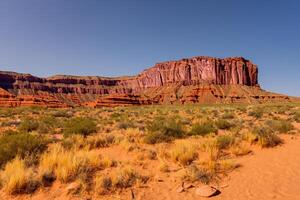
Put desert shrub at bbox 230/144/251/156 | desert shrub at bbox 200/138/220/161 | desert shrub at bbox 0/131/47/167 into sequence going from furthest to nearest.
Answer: desert shrub at bbox 230/144/251/156 → desert shrub at bbox 200/138/220/161 → desert shrub at bbox 0/131/47/167

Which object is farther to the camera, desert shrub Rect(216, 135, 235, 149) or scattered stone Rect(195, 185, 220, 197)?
desert shrub Rect(216, 135, 235, 149)

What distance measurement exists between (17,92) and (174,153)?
127630 mm

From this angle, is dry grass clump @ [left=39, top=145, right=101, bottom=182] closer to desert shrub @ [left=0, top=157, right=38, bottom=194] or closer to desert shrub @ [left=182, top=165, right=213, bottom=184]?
desert shrub @ [left=0, top=157, right=38, bottom=194]

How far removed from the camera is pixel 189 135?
39.3 ft

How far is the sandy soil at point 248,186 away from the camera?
525 centimetres

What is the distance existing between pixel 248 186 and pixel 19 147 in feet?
22.7

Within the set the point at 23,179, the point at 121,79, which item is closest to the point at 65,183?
the point at 23,179

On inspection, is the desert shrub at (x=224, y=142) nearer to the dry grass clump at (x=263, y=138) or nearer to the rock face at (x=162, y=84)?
the dry grass clump at (x=263, y=138)

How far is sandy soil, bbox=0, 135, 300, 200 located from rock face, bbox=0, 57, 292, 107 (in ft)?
268

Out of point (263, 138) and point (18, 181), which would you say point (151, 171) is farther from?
point (263, 138)

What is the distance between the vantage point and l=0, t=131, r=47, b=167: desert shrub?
7304 millimetres

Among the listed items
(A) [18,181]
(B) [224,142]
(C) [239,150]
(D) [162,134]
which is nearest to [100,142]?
(D) [162,134]

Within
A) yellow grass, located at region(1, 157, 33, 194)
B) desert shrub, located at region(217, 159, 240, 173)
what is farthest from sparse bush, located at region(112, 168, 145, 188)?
desert shrub, located at region(217, 159, 240, 173)

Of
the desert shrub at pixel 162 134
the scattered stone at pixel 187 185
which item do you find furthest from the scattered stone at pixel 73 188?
the desert shrub at pixel 162 134
